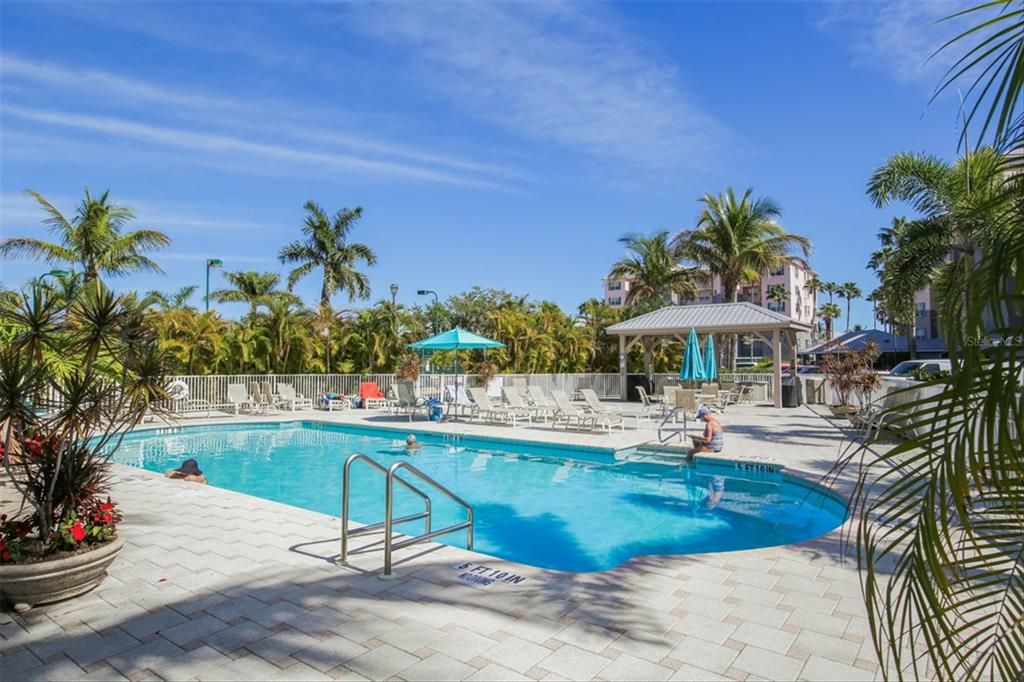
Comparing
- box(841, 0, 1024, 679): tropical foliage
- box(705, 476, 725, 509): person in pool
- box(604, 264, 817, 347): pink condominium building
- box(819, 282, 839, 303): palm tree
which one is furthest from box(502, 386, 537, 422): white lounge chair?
box(819, 282, 839, 303): palm tree

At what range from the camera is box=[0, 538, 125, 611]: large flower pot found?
13.3 feet

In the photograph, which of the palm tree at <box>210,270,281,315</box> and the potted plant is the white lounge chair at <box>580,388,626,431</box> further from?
the palm tree at <box>210,270,281,315</box>

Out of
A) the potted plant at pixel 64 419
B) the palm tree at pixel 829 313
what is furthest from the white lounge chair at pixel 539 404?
the palm tree at pixel 829 313

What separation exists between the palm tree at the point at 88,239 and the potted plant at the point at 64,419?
60.8 ft

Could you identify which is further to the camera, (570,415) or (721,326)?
(721,326)

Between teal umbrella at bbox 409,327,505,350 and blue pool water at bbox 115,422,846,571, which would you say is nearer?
blue pool water at bbox 115,422,846,571

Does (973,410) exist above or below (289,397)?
above

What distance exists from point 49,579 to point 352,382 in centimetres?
1941

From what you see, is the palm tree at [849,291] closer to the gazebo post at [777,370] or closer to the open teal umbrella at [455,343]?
the gazebo post at [777,370]

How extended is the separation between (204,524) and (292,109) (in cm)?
944

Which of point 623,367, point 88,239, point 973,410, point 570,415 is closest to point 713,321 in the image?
point 623,367

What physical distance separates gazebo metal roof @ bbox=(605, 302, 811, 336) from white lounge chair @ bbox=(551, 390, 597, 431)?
7835mm

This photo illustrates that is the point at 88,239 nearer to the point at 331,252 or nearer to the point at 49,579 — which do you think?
the point at 331,252

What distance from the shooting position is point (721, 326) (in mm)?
21312
